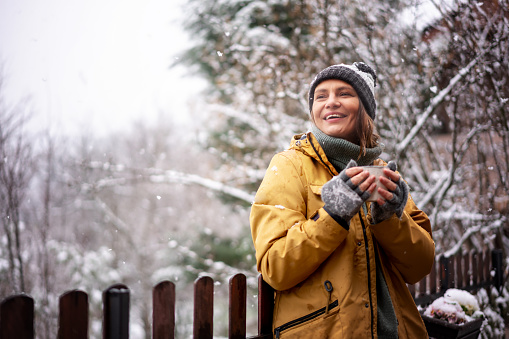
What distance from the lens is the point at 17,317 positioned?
41.6 inches

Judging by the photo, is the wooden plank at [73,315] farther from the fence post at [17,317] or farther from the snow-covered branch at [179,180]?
the snow-covered branch at [179,180]

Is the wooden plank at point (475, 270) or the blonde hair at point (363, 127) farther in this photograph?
the wooden plank at point (475, 270)

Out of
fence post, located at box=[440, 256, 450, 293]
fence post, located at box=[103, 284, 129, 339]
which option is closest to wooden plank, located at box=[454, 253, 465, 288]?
fence post, located at box=[440, 256, 450, 293]

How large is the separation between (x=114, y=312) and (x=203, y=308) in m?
0.44

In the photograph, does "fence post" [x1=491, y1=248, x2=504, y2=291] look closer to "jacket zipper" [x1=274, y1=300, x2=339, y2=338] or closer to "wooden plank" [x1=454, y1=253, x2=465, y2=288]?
"wooden plank" [x1=454, y1=253, x2=465, y2=288]

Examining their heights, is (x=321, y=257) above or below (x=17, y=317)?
above

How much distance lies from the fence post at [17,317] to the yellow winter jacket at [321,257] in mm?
762

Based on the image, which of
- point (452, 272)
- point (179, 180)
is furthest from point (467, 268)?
point (179, 180)

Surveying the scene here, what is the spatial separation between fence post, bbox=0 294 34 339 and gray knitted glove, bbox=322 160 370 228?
0.99 metres

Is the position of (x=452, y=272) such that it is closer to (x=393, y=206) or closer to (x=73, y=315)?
(x=393, y=206)

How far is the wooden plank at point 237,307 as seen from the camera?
5.30ft

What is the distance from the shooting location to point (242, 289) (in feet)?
5.46

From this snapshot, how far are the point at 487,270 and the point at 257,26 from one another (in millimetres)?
5450

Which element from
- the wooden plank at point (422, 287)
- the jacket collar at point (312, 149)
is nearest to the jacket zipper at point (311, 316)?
the jacket collar at point (312, 149)
